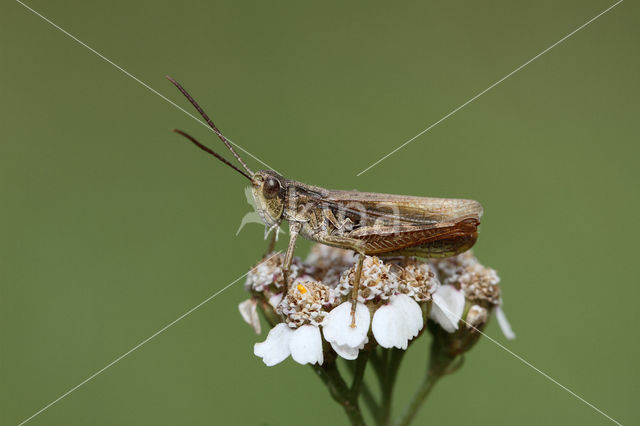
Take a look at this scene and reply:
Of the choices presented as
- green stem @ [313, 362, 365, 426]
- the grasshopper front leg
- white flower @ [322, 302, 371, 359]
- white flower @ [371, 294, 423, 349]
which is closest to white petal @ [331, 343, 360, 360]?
white flower @ [322, 302, 371, 359]

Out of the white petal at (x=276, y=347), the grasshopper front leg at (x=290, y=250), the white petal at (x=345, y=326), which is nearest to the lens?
the white petal at (x=345, y=326)

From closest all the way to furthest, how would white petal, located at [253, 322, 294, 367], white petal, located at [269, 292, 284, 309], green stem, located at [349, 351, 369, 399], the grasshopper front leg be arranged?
1. white petal, located at [253, 322, 294, 367]
2. green stem, located at [349, 351, 369, 399]
3. the grasshopper front leg
4. white petal, located at [269, 292, 284, 309]

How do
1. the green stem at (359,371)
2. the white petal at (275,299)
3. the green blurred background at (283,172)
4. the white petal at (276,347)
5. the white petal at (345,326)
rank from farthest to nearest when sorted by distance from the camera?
the green blurred background at (283,172) < the white petal at (275,299) < the green stem at (359,371) < the white petal at (276,347) < the white petal at (345,326)

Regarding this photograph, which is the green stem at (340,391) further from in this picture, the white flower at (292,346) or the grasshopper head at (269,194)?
the grasshopper head at (269,194)

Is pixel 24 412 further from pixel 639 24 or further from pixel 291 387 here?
pixel 639 24

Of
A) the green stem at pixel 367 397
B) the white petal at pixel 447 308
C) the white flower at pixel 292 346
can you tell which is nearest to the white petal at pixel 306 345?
the white flower at pixel 292 346

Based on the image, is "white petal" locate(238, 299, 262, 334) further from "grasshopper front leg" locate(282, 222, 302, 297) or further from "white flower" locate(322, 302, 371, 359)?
"white flower" locate(322, 302, 371, 359)

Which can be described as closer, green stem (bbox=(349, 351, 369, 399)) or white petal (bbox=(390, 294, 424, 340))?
white petal (bbox=(390, 294, 424, 340))
